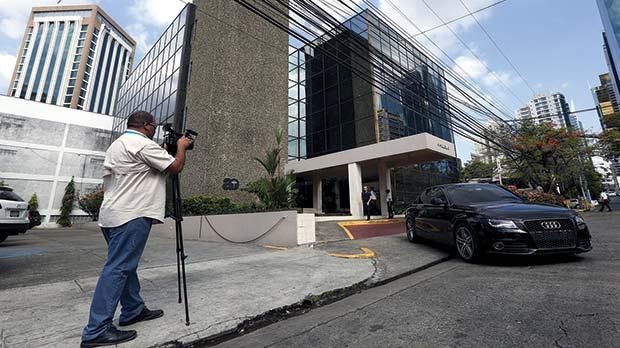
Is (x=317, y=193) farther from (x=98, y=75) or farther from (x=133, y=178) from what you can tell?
(x=98, y=75)

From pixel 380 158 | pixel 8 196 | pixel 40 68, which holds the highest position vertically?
pixel 40 68

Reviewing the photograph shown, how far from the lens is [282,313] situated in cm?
281

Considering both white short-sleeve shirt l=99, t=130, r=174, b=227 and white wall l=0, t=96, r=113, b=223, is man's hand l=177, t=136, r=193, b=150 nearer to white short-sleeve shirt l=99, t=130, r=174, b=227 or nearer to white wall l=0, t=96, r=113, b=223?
white short-sleeve shirt l=99, t=130, r=174, b=227

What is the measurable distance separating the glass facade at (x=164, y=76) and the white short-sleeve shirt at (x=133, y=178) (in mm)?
13228

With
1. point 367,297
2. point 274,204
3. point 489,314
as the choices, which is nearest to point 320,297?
point 367,297

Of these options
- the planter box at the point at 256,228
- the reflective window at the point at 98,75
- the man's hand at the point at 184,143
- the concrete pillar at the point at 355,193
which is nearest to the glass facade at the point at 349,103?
the concrete pillar at the point at 355,193

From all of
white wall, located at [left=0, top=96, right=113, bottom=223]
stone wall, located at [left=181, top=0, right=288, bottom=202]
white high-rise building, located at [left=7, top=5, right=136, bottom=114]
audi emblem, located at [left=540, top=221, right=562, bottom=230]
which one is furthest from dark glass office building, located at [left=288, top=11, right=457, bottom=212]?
white high-rise building, located at [left=7, top=5, right=136, bottom=114]

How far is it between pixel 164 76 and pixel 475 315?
1926cm

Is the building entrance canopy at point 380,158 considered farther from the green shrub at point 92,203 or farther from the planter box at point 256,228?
Result: the green shrub at point 92,203

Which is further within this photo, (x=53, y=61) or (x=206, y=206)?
(x=53, y=61)

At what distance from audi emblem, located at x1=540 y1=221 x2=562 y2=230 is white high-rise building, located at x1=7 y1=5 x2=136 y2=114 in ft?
263

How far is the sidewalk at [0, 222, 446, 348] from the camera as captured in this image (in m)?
2.24

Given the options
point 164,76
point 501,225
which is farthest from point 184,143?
point 164,76

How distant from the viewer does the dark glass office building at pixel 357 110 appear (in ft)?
62.4
